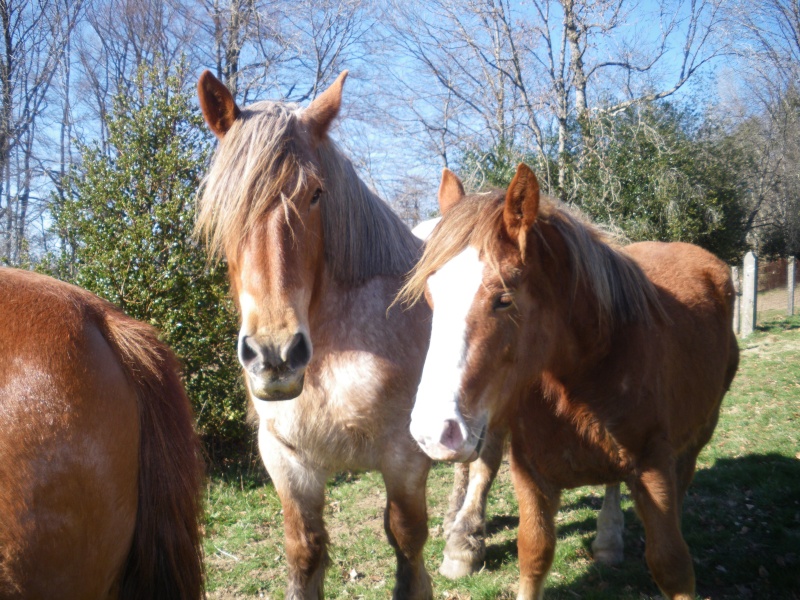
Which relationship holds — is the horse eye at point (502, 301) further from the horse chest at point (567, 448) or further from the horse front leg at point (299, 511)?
the horse front leg at point (299, 511)

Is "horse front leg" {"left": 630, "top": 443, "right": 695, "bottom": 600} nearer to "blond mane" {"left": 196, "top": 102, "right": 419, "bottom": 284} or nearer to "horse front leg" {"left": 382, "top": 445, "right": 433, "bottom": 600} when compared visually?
"horse front leg" {"left": 382, "top": 445, "right": 433, "bottom": 600}

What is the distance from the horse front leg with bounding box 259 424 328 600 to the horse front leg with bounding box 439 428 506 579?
4.15 feet

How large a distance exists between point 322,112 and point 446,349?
1325 millimetres

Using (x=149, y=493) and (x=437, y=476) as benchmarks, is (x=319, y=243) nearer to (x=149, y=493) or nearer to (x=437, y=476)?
(x=149, y=493)

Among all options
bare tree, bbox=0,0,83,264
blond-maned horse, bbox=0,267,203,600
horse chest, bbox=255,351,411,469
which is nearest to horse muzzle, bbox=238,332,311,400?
blond-maned horse, bbox=0,267,203,600

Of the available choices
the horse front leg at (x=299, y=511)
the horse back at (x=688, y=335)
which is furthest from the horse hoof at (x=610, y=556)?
the horse front leg at (x=299, y=511)

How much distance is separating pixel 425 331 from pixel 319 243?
68 cm

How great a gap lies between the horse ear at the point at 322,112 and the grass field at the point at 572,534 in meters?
2.32

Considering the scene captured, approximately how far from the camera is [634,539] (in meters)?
3.96

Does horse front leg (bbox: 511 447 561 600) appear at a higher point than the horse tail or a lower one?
lower

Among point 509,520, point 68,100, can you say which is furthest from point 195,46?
point 509,520

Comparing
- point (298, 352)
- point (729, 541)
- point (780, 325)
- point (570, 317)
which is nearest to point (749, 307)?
point (780, 325)

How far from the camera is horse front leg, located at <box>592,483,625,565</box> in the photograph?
364 cm

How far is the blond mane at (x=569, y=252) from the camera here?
7.07 ft
